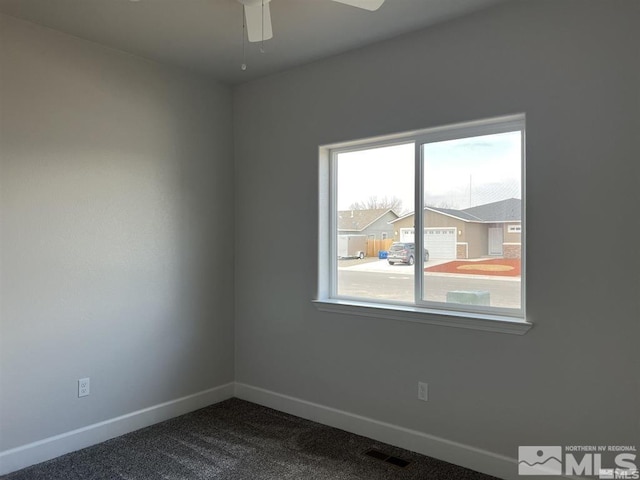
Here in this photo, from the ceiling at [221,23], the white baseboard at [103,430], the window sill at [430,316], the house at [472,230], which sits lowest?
the white baseboard at [103,430]

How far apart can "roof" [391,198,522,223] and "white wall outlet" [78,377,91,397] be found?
2.51 meters

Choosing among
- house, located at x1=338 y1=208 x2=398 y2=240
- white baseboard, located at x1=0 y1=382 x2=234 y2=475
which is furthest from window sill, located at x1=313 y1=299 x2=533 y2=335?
white baseboard, located at x1=0 y1=382 x2=234 y2=475

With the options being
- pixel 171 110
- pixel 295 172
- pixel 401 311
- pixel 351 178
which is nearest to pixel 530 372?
pixel 401 311

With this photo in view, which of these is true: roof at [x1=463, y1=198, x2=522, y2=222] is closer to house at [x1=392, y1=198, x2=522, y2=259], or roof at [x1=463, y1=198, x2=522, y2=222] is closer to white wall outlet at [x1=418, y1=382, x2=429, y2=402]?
house at [x1=392, y1=198, x2=522, y2=259]

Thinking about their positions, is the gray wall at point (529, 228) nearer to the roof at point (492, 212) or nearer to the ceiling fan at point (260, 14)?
the roof at point (492, 212)

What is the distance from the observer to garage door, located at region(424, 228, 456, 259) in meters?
2.87

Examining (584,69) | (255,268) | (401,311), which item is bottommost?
(401,311)

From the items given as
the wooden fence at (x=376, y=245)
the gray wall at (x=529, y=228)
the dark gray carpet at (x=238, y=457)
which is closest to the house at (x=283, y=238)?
the gray wall at (x=529, y=228)

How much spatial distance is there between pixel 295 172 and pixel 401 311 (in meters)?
1.32

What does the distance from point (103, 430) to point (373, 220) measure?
7.47 feet

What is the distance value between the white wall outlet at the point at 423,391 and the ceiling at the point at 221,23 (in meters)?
2.18

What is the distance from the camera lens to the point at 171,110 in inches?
136

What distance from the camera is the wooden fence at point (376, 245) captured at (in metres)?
3.17

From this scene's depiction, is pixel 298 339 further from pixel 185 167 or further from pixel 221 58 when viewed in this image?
pixel 221 58
